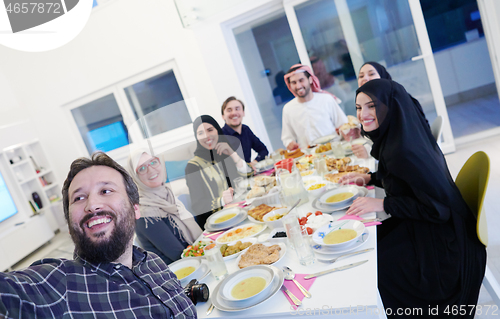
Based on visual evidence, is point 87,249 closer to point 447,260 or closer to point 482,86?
point 447,260

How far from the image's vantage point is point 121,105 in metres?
4.66

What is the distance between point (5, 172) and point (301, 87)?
3.96 m

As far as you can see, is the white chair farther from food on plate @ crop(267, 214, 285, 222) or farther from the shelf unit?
the shelf unit

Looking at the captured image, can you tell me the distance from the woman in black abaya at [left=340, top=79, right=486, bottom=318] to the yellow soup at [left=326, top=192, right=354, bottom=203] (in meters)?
0.12

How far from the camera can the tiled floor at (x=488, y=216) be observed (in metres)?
1.77

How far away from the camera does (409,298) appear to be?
1303 millimetres

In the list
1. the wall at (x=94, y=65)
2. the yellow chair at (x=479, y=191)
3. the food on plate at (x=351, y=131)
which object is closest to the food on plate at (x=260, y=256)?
the yellow chair at (x=479, y=191)

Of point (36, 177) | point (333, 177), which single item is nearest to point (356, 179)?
point (333, 177)

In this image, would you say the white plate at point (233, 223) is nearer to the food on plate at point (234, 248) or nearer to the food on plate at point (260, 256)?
the food on plate at point (234, 248)

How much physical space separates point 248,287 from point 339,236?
36 centimetres

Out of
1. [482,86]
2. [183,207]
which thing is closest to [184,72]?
[183,207]

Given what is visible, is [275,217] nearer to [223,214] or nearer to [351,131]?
[223,214]

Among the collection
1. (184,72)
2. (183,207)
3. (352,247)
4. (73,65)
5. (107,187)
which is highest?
(73,65)

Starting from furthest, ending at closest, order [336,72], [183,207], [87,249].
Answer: [336,72] < [183,207] < [87,249]
